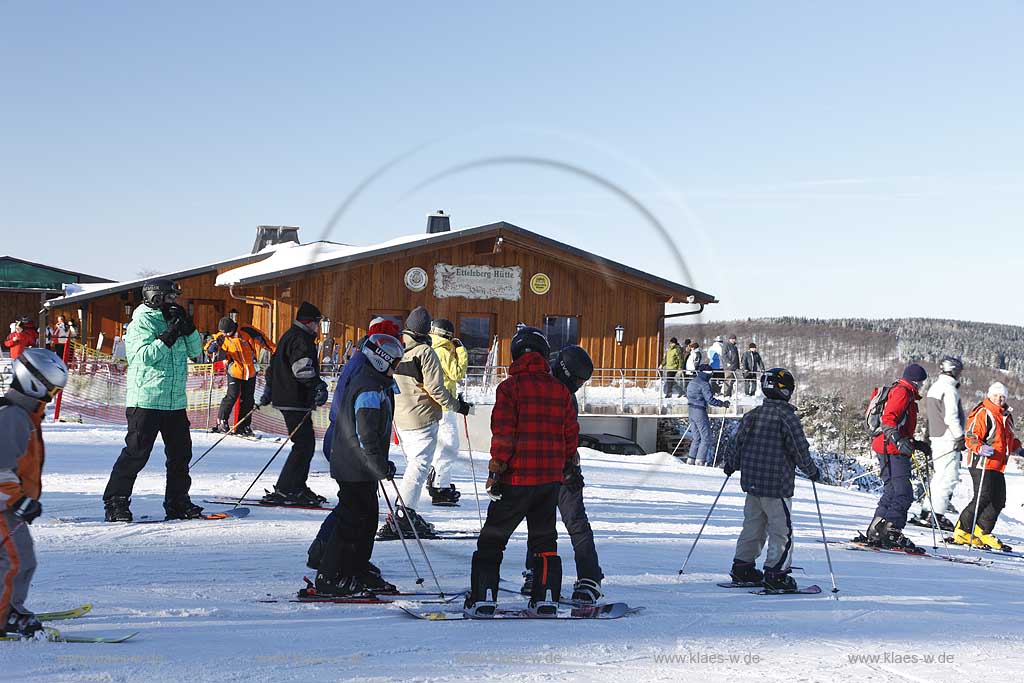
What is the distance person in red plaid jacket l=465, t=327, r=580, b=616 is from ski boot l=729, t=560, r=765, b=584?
6.49 ft

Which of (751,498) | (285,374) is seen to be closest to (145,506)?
(285,374)

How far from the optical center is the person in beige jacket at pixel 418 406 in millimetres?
8117

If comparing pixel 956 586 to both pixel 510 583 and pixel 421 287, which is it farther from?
pixel 421 287

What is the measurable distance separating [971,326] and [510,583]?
15334cm

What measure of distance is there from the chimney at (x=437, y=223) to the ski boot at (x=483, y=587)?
23.3 meters

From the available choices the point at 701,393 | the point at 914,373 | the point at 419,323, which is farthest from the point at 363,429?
the point at 701,393

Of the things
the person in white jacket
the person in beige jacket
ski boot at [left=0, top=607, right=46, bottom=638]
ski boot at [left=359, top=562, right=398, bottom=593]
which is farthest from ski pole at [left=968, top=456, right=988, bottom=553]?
ski boot at [left=0, top=607, right=46, bottom=638]

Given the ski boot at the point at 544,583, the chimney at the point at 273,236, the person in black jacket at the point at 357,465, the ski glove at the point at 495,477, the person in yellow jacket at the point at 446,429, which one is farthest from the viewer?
the chimney at the point at 273,236

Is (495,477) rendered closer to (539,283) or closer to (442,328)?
(442,328)

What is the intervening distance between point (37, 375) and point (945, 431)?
9787 millimetres

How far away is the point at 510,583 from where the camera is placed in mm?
6801

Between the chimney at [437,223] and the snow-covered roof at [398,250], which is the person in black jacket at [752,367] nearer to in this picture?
the snow-covered roof at [398,250]

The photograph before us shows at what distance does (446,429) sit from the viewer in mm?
9844

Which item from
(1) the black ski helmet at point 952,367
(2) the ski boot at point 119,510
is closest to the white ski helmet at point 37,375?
(2) the ski boot at point 119,510
